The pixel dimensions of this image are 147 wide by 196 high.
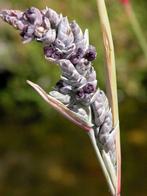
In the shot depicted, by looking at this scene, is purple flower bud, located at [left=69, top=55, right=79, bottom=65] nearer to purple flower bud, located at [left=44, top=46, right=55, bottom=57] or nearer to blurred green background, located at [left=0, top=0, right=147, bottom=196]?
purple flower bud, located at [left=44, top=46, right=55, bottom=57]

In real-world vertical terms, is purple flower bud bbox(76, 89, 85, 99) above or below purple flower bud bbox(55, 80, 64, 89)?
below

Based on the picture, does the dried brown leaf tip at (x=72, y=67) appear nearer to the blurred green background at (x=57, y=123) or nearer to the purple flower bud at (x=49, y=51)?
the purple flower bud at (x=49, y=51)

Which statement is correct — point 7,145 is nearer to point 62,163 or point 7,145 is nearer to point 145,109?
point 62,163

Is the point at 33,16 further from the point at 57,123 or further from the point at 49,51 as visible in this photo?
the point at 57,123

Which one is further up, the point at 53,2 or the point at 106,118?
the point at 53,2

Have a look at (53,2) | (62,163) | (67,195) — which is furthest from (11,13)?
(53,2)

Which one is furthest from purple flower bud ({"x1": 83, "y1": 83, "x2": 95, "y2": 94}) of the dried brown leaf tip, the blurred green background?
the blurred green background
